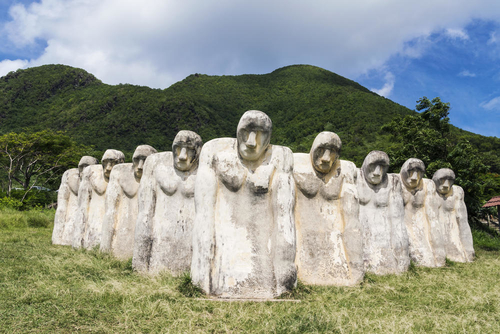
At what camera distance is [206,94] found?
4312 centimetres

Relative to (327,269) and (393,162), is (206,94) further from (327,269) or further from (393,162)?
(327,269)

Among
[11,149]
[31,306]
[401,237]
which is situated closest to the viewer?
[31,306]

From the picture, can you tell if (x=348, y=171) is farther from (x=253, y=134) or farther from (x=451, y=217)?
(x=451, y=217)

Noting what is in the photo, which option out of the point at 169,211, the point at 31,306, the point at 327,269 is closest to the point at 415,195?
the point at 327,269

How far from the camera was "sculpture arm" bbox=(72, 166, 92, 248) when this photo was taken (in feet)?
27.7

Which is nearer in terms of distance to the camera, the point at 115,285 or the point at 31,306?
the point at 31,306

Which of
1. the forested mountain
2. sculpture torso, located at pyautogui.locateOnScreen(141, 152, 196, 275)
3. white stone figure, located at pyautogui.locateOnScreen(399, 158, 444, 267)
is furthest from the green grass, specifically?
the forested mountain

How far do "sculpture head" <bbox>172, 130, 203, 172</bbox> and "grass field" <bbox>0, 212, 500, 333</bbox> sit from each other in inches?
74.1

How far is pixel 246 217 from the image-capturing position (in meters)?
5.05

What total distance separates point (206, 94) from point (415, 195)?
37.4m

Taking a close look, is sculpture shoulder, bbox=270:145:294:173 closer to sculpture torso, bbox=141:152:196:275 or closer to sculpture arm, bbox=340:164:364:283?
sculpture arm, bbox=340:164:364:283

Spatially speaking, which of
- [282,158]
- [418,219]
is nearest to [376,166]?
[418,219]

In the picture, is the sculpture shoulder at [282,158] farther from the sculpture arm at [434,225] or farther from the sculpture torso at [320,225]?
the sculpture arm at [434,225]

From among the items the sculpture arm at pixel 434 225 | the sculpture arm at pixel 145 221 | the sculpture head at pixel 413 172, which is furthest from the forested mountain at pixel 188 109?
the sculpture arm at pixel 145 221
